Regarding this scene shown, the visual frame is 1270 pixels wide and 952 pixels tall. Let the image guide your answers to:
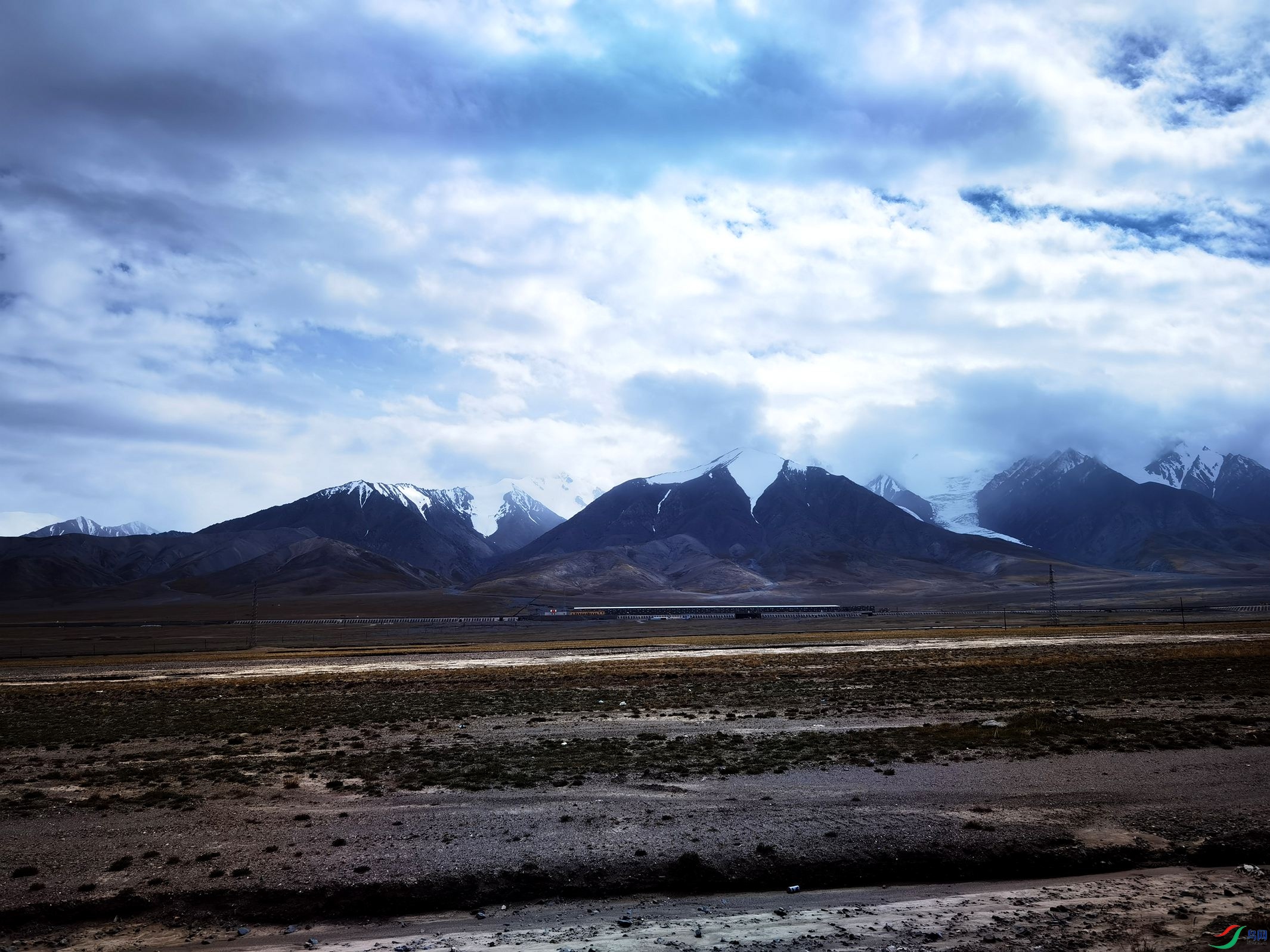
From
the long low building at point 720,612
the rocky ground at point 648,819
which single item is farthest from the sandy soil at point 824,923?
the long low building at point 720,612

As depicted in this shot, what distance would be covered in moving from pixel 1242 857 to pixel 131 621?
188390 mm

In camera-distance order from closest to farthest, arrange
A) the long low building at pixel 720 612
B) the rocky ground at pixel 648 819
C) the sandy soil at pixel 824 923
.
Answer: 1. the sandy soil at pixel 824 923
2. the rocky ground at pixel 648 819
3. the long low building at pixel 720 612

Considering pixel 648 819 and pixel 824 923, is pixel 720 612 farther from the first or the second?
pixel 824 923

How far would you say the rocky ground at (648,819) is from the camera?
43.2 feet

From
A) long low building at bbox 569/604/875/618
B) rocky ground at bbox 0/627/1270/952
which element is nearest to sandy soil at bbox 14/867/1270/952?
rocky ground at bbox 0/627/1270/952

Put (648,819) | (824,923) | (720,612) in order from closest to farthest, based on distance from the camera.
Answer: (824,923) → (648,819) → (720,612)

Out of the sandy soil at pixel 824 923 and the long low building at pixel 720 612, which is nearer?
the sandy soil at pixel 824 923

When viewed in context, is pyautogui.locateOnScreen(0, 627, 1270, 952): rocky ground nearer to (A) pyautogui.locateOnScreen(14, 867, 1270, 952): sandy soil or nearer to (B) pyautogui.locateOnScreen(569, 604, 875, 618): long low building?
(A) pyautogui.locateOnScreen(14, 867, 1270, 952): sandy soil

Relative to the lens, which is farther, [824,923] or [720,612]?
[720,612]

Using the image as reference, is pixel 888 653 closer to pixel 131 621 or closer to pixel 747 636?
pixel 747 636

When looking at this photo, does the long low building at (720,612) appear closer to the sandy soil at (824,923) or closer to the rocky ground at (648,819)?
the rocky ground at (648,819)

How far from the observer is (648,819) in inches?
693

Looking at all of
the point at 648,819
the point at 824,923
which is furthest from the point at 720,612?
the point at 824,923

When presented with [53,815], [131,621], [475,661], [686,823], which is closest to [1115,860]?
[686,823]
